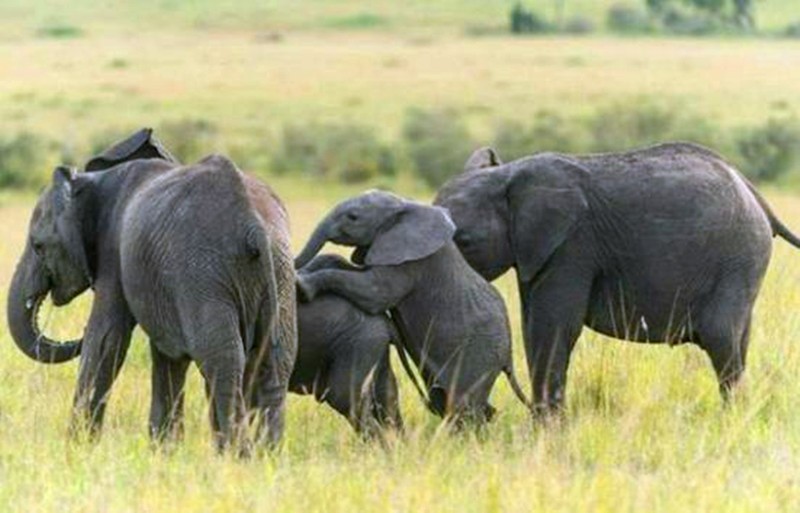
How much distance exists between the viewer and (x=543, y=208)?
335 inches

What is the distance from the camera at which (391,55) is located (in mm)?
62688

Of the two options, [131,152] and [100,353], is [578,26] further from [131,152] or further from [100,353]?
[100,353]

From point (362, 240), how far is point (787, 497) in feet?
7.46

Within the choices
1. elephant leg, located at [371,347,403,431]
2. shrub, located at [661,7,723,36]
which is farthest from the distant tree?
elephant leg, located at [371,347,403,431]

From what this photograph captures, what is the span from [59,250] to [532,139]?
24.8m

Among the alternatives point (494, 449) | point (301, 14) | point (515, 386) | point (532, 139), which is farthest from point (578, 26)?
point (494, 449)

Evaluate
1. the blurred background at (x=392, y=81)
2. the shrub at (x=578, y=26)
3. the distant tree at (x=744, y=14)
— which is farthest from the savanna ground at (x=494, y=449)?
the distant tree at (x=744, y=14)

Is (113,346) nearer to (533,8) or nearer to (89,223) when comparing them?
(89,223)

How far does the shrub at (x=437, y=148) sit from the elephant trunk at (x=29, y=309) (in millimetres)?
20775

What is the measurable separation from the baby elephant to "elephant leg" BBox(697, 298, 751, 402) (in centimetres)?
88

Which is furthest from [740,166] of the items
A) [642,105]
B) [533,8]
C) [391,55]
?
[533,8]

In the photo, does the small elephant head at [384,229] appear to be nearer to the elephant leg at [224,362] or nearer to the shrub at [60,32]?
the elephant leg at [224,362]

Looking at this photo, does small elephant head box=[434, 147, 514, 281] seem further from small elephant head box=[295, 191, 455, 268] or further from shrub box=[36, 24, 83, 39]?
shrub box=[36, 24, 83, 39]

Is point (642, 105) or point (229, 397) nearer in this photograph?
point (229, 397)
